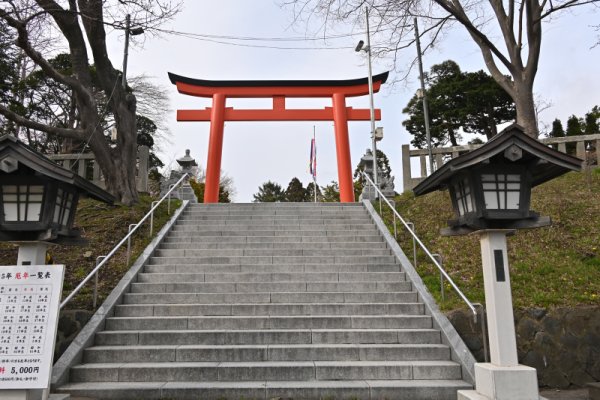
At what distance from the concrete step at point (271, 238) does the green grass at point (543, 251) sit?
93 cm

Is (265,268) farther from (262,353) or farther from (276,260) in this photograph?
(262,353)

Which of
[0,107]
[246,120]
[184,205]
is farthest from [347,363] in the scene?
[246,120]

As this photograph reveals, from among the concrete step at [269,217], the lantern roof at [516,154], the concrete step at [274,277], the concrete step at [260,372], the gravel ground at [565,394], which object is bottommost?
the gravel ground at [565,394]

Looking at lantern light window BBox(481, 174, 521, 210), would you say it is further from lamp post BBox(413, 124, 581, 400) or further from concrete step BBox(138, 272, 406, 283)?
concrete step BBox(138, 272, 406, 283)

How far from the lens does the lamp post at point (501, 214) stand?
412 centimetres

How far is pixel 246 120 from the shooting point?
1484cm

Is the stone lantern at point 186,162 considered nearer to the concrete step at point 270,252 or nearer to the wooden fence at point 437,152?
the concrete step at point 270,252

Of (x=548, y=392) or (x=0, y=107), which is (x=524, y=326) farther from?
(x=0, y=107)

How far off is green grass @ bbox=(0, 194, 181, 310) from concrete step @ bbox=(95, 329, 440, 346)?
1035 mm

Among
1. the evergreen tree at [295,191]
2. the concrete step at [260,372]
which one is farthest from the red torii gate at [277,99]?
the evergreen tree at [295,191]

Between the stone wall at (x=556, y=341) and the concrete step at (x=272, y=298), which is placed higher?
the concrete step at (x=272, y=298)

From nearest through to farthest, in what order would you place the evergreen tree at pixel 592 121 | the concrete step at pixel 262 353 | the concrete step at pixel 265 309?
the concrete step at pixel 262 353 → the concrete step at pixel 265 309 → the evergreen tree at pixel 592 121

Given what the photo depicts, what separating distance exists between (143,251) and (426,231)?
6.16 metres

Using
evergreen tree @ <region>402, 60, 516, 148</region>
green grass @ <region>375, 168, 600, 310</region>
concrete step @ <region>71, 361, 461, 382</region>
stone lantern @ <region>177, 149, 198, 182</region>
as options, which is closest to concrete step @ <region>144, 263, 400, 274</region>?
green grass @ <region>375, 168, 600, 310</region>
